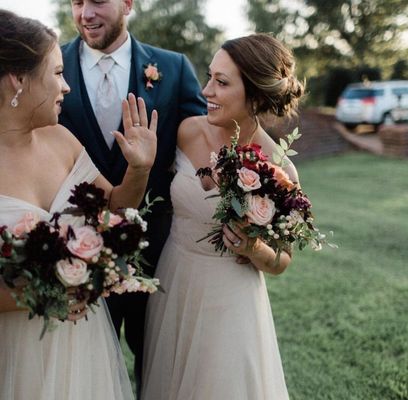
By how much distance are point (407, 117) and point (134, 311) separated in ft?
72.4

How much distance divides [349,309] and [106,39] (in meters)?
3.74

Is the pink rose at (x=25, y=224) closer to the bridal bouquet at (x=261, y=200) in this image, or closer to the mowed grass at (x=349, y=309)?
the bridal bouquet at (x=261, y=200)

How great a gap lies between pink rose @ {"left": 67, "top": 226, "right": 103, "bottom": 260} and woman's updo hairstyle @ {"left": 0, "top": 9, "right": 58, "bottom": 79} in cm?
68

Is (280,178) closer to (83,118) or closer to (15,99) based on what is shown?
(15,99)

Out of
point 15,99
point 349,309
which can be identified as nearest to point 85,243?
point 15,99

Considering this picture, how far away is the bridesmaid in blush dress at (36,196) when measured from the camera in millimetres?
2236

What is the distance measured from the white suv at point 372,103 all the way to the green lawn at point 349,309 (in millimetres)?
13079

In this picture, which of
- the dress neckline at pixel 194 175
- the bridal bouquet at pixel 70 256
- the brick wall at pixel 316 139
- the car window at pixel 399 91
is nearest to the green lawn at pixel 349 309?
the dress neckline at pixel 194 175

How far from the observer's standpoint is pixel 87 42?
10.6ft

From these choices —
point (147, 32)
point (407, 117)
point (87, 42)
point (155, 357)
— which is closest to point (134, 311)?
point (155, 357)

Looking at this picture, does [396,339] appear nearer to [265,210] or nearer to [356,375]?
[356,375]

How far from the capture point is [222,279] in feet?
9.50

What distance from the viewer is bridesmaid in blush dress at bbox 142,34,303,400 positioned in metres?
2.82

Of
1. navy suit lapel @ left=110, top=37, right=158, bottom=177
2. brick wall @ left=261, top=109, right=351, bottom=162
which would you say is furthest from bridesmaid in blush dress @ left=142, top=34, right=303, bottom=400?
brick wall @ left=261, top=109, right=351, bottom=162
